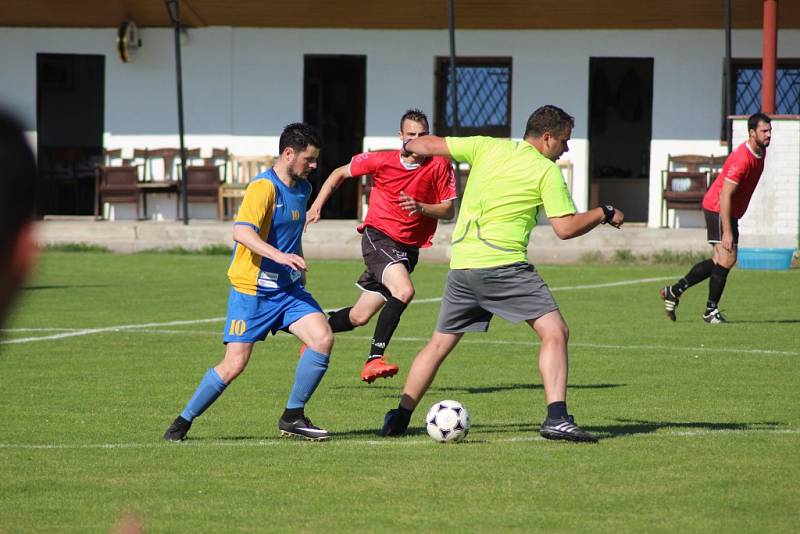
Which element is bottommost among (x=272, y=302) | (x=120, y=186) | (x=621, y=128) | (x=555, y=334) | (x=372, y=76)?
(x=555, y=334)

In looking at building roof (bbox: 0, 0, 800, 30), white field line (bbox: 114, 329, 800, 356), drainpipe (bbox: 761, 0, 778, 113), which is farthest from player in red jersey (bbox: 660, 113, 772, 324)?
building roof (bbox: 0, 0, 800, 30)

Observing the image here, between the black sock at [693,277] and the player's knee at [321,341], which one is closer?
the player's knee at [321,341]

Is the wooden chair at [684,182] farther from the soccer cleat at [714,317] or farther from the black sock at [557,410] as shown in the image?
the black sock at [557,410]

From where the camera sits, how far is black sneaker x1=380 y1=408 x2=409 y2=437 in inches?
296

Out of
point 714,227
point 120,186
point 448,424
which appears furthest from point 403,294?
point 120,186

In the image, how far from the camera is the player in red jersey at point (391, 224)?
33.6 feet

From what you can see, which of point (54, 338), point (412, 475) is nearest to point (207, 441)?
point (412, 475)

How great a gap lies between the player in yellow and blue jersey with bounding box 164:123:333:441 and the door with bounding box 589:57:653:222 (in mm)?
21017

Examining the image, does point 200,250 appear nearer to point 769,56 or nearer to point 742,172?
point 769,56

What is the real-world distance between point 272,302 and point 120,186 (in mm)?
19517

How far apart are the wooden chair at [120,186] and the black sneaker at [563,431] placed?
19.9m

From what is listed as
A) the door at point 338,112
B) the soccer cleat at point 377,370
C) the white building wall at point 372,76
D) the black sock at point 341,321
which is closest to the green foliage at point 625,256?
the white building wall at point 372,76

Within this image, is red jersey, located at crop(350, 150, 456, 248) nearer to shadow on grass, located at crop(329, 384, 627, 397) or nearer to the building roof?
shadow on grass, located at crop(329, 384, 627, 397)

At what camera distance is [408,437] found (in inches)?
298
